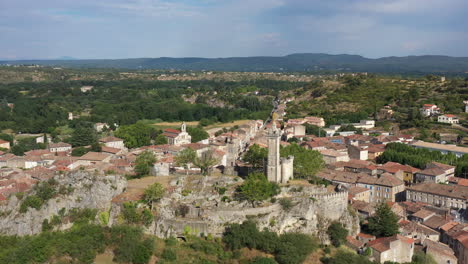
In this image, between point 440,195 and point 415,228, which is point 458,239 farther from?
point 440,195

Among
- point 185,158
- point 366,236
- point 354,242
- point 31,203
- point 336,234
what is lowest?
point 366,236

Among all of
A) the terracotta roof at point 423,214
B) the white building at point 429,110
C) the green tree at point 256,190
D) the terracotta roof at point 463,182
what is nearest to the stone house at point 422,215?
the terracotta roof at point 423,214

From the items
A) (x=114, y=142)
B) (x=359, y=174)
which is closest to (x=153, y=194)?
(x=359, y=174)

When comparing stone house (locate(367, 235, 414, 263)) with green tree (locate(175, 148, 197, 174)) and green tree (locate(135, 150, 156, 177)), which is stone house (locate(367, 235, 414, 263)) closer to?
green tree (locate(175, 148, 197, 174))

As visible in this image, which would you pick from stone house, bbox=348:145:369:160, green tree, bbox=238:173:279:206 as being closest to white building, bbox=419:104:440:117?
stone house, bbox=348:145:369:160

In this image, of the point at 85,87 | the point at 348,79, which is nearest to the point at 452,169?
the point at 348,79
